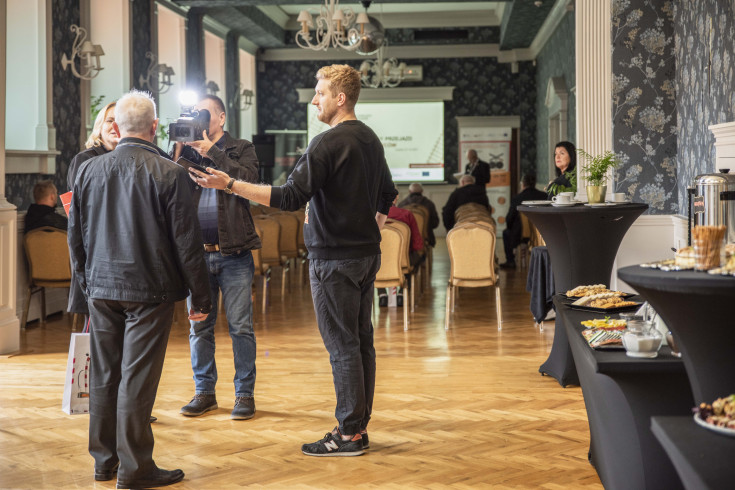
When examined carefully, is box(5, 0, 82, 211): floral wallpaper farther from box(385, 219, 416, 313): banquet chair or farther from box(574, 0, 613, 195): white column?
box(574, 0, 613, 195): white column

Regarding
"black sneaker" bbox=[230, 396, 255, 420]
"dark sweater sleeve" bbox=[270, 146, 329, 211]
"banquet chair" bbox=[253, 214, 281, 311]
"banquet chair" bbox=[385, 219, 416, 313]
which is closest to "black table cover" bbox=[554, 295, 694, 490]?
"dark sweater sleeve" bbox=[270, 146, 329, 211]

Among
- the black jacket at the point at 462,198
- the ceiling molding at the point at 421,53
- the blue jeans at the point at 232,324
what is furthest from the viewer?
the ceiling molding at the point at 421,53

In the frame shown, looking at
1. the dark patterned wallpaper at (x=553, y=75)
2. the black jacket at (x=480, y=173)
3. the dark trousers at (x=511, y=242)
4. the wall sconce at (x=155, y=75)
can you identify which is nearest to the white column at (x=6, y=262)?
the wall sconce at (x=155, y=75)

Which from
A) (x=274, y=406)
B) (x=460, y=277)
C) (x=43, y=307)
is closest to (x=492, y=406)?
(x=274, y=406)

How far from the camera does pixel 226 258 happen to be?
160 inches

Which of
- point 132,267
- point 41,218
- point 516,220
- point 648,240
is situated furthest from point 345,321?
point 516,220

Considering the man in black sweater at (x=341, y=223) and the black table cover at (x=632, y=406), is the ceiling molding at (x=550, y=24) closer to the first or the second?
the man in black sweater at (x=341, y=223)

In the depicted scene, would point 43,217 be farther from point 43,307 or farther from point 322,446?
point 322,446

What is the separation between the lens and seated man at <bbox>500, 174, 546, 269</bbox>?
1073 cm

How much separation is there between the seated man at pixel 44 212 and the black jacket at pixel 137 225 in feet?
13.5

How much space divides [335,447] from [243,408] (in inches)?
29.4

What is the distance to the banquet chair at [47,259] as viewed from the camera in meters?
6.87

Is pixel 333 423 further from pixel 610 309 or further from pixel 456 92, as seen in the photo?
pixel 456 92

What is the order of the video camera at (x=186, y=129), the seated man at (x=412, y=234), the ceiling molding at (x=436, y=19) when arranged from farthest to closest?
the ceiling molding at (x=436, y=19) → the seated man at (x=412, y=234) → the video camera at (x=186, y=129)
